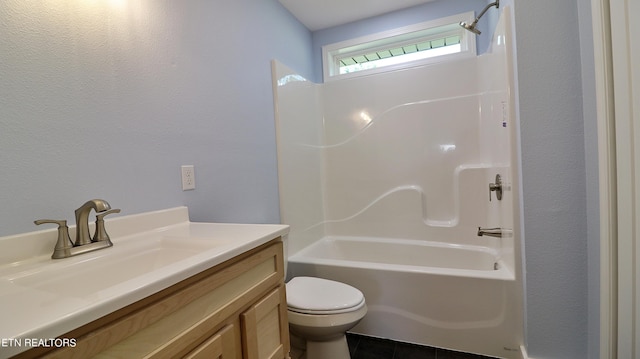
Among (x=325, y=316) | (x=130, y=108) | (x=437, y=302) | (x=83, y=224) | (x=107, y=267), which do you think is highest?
(x=130, y=108)

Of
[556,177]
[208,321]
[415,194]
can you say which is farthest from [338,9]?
[208,321]

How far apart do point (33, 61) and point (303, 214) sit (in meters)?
1.82

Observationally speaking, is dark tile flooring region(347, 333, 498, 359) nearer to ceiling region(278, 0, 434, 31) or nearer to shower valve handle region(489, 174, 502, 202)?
shower valve handle region(489, 174, 502, 202)

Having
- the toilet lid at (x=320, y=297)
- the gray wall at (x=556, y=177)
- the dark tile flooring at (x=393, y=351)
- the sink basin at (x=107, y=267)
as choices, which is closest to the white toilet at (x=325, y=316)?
the toilet lid at (x=320, y=297)

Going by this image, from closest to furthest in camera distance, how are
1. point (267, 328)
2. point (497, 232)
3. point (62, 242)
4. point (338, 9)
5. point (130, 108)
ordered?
point (62, 242) → point (267, 328) → point (130, 108) → point (497, 232) → point (338, 9)

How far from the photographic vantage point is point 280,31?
2.22 meters

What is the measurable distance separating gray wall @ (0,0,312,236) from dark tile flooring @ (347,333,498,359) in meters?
1.04

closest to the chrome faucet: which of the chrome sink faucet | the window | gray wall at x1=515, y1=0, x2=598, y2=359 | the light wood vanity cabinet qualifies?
the chrome sink faucet

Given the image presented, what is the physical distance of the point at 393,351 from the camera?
1.72 m

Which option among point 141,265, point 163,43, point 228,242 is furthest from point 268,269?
point 163,43

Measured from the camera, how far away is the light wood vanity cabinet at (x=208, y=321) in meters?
0.53

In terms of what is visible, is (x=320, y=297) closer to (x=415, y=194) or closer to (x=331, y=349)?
(x=331, y=349)

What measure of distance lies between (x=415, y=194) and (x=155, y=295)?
2.20 metres

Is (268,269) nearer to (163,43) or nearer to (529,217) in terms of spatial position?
(163,43)
